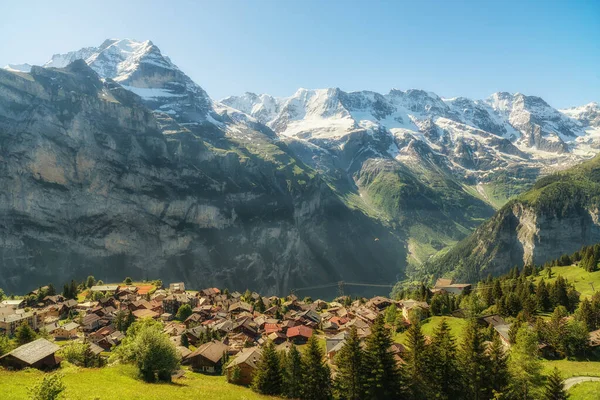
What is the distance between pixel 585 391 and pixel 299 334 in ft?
180

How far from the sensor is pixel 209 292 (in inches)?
5655

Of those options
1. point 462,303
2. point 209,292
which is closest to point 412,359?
point 462,303

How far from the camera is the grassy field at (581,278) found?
101438mm

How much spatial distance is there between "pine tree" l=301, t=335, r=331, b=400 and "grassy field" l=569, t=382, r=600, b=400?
25.7m

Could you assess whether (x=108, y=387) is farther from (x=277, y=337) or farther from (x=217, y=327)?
(x=217, y=327)

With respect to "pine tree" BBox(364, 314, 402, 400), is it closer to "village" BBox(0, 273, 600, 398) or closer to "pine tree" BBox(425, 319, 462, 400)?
"village" BBox(0, 273, 600, 398)

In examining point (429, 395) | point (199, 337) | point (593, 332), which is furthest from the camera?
point (199, 337)

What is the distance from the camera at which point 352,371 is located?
43344 mm

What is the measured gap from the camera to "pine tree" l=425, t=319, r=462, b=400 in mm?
42688

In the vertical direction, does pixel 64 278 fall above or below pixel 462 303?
below

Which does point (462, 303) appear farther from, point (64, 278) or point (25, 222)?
point (25, 222)

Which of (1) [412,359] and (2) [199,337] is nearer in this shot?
(1) [412,359]

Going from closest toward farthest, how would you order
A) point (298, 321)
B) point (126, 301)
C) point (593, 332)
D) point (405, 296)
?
point (593, 332)
point (298, 321)
point (126, 301)
point (405, 296)

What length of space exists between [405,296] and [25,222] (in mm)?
193298
